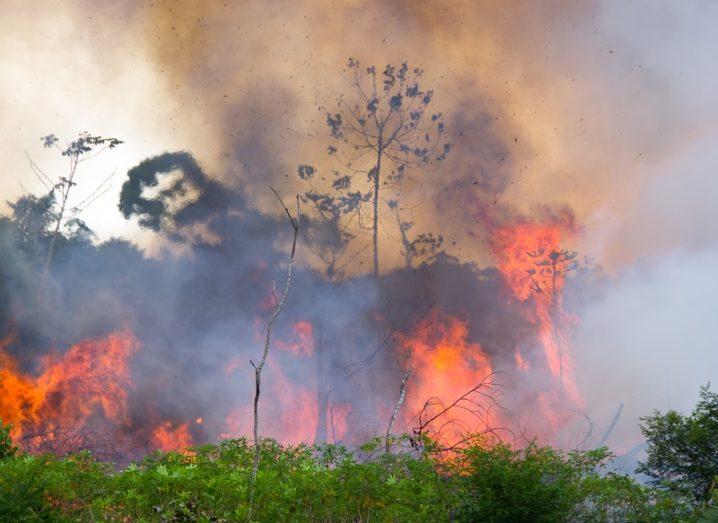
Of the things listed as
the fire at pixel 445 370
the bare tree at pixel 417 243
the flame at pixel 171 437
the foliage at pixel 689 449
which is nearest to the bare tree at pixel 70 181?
the flame at pixel 171 437

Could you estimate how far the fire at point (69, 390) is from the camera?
73.8ft

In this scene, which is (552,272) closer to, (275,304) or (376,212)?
(376,212)

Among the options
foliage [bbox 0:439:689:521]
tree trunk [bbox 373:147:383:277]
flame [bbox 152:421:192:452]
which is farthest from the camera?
tree trunk [bbox 373:147:383:277]

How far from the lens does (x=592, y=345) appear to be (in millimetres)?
28000

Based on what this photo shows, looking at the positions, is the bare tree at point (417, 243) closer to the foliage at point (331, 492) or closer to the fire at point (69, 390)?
the fire at point (69, 390)

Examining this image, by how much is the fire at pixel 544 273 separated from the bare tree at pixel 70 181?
53.9 feet

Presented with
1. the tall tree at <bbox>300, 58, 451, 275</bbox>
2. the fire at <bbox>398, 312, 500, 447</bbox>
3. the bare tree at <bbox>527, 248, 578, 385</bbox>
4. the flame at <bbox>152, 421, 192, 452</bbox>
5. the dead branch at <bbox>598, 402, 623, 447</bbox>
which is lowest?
the flame at <bbox>152, 421, 192, 452</bbox>

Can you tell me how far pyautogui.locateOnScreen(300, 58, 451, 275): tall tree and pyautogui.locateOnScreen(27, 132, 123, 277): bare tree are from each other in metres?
9.39

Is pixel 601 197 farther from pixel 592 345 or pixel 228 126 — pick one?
pixel 228 126

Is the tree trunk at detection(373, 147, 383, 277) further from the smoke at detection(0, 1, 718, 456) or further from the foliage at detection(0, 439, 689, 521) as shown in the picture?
the foliage at detection(0, 439, 689, 521)

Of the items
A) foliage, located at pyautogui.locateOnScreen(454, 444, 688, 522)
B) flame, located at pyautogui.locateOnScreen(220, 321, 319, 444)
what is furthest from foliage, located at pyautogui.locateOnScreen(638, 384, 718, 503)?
flame, located at pyautogui.locateOnScreen(220, 321, 319, 444)

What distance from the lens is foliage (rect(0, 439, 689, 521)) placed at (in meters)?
6.28

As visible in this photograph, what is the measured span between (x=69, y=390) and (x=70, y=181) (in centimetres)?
832

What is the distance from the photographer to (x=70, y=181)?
86.3ft
